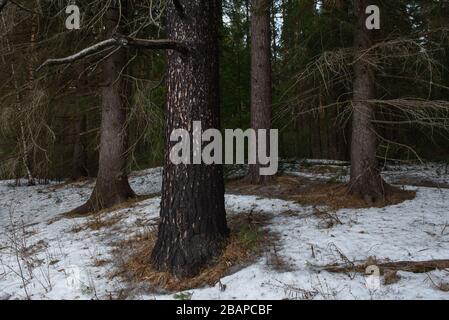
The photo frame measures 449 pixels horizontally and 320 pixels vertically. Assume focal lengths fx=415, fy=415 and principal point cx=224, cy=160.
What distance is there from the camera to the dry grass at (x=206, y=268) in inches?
193

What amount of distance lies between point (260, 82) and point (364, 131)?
117 inches

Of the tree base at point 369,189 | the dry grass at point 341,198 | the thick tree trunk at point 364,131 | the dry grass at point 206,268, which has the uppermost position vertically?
the thick tree trunk at point 364,131

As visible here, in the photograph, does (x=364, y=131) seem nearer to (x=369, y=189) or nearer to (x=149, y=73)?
(x=369, y=189)

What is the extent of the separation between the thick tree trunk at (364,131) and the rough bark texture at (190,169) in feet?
12.1

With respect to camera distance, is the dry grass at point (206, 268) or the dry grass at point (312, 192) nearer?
the dry grass at point (206, 268)

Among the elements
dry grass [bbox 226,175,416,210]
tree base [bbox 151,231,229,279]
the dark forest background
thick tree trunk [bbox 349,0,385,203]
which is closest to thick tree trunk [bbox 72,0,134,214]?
the dark forest background

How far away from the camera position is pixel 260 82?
32.4 feet

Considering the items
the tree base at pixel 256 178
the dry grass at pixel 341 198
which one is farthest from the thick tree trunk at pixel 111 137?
the dry grass at pixel 341 198

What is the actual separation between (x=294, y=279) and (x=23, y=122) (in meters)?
6.31

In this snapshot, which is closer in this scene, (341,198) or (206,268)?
(206,268)

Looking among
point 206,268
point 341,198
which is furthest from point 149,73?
point 206,268

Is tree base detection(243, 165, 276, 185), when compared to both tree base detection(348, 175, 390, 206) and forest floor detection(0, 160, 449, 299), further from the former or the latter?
tree base detection(348, 175, 390, 206)

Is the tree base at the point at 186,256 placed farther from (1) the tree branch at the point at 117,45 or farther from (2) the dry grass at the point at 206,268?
(1) the tree branch at the point at 117,45

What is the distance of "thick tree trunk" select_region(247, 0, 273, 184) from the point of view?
32.3 feet
